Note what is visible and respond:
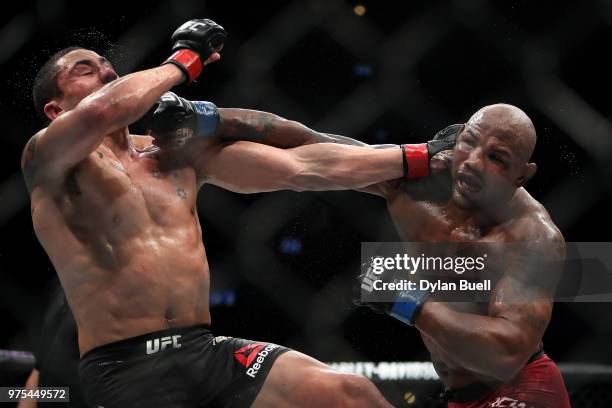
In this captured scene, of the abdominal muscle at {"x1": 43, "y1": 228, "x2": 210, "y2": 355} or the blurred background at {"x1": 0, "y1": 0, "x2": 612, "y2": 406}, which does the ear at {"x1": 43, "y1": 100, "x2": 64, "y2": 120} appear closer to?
the abdominal muscle at {"x1": 43, "y1": 228, "x2": 210, "y2": 355}

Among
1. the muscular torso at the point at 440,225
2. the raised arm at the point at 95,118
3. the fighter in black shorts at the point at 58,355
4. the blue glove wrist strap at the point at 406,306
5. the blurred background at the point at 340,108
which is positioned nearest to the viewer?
the raised arm at the point at 95,118

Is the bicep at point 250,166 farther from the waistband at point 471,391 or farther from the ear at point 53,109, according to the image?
the waistband at point 471,391

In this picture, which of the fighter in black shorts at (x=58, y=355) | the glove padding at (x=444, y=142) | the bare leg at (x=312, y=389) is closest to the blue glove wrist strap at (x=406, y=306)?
the bare leg at (x=312, y=389)

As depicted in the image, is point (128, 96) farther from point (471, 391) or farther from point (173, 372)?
point (471, 391)

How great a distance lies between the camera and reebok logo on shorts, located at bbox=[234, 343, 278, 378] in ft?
6.09

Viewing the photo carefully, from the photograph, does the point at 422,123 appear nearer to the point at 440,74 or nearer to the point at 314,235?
the point at 440,74

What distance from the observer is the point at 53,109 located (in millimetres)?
2053

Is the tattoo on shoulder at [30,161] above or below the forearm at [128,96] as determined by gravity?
below

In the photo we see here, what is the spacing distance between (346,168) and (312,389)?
59 centimetres

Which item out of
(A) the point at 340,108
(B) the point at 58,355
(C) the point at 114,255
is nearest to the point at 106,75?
(C) the point at 114,255

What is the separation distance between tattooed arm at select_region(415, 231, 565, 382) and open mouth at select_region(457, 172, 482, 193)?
0.73 feet

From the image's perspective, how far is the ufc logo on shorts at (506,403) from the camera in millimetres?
2045

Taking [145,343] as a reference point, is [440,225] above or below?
above

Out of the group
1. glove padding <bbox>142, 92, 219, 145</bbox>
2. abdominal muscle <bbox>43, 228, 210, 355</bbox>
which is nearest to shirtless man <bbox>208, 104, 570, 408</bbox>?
glove padding <bbox>142, 92, 219, 145</bbox>
